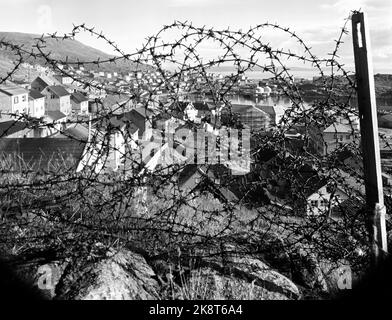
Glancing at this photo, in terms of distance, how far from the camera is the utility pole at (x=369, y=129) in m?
2.01

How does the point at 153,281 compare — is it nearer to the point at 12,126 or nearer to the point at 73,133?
the point at 12,126

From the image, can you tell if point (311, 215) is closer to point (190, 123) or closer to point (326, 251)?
point (326, 251)

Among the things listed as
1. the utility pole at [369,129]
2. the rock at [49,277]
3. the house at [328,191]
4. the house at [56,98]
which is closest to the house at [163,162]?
the rock at [49,277]

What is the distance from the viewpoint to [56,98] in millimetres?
49312

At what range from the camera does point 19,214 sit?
2662mm

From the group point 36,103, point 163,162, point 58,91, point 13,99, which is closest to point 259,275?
point 163,162

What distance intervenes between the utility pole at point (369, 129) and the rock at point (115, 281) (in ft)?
3.82

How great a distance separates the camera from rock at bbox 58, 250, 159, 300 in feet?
6.47

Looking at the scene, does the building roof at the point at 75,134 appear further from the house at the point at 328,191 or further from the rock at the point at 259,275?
the house at the point at 328,191

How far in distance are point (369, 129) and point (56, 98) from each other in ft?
167

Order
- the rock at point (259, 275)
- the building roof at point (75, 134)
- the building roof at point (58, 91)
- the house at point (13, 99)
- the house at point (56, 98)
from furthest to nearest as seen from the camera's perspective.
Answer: the house at point (56, 98) → the building roof at point (58, 91) → the house at point (13, 99) → the building roof at point (75, 134) → the rock at point (259, 275)

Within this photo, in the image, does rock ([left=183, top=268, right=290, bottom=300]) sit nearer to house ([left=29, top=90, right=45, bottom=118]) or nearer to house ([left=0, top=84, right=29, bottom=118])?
house ([left=0, top=84, right=29, bottom=118])
